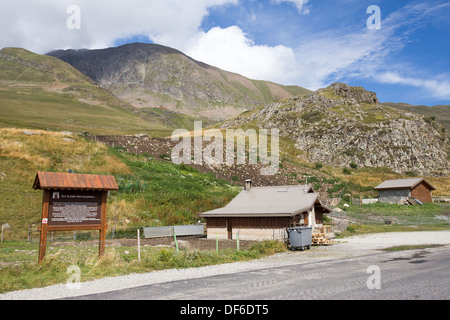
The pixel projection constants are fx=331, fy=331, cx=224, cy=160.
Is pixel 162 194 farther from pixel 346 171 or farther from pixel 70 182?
pixel 346 171

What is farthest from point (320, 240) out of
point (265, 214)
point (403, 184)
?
point (403, 184)

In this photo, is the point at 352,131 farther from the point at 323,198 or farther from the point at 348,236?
the point at 348,236

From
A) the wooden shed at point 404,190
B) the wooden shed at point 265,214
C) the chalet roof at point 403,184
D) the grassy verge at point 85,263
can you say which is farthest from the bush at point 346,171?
the grassy verge at point 85,263

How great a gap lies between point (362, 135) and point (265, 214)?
7669cm

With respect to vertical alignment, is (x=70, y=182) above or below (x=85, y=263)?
above

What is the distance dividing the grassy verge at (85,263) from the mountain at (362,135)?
78158 millimetres

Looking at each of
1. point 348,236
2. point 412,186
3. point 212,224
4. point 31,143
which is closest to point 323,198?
point 412,186

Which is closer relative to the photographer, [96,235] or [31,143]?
[96,235]

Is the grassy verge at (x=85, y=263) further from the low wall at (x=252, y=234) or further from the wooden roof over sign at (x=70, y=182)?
the low wall at (x=252, y=234)

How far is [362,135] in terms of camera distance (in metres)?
93.4

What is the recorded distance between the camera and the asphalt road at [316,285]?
9172 millimetres

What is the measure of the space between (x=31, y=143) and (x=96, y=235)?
68.3ft
